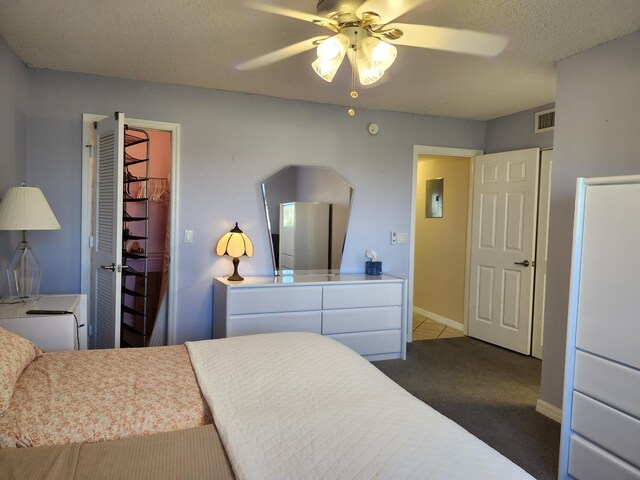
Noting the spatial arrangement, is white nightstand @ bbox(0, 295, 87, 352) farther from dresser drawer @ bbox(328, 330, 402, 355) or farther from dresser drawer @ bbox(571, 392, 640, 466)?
dresser drawer @ bbox(571, 392, 640, 466)

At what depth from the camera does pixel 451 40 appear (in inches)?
105

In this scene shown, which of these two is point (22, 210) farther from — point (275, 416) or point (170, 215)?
point (275, 416)

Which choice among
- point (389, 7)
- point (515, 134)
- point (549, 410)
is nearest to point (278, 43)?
point (389, 7)

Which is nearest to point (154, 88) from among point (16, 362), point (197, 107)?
point (197, 107)

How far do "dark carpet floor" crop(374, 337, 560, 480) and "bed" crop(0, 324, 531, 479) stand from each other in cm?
129

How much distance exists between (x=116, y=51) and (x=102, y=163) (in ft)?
2.60

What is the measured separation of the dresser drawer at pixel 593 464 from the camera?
6.22ft

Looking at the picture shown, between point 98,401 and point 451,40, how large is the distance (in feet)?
8.35

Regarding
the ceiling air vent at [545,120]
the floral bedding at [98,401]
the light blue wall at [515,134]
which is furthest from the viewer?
the light blue wall at [515,134]

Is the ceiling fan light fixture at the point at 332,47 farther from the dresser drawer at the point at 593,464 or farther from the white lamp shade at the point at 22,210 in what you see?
the dresser drawer at the point at 593,464

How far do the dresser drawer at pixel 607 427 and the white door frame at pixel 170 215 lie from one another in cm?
291

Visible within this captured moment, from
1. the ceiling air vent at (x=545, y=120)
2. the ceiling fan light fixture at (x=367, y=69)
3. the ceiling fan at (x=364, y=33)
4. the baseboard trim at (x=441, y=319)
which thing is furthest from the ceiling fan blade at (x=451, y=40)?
the baseboard trim at (x=441, y=319)

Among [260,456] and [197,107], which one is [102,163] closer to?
[197,107]

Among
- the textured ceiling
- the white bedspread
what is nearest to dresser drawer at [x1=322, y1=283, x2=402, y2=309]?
the textured ceiling
